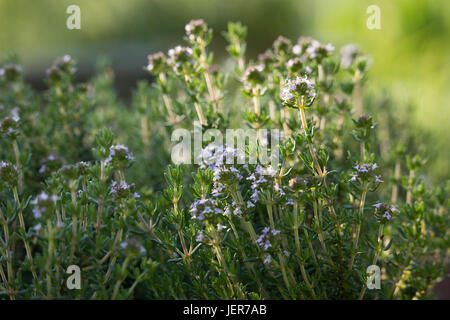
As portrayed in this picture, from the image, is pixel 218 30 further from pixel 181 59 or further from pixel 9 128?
pixel 9 128

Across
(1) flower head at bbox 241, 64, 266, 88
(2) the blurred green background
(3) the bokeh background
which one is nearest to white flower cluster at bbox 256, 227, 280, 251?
(1) flower head at bbox 241, 64, 266, 88

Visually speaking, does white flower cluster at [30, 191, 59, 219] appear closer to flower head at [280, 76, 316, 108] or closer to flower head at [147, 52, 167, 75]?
flower head at [280, 76, 316, 108]

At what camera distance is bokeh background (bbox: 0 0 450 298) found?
478 cm

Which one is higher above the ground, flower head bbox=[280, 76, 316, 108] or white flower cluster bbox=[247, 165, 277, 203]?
flower head bbox=[280, 76, 316, 108]

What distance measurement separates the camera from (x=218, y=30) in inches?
324

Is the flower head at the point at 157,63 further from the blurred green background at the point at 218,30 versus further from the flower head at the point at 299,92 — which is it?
the blurred green background at the point at 218,30

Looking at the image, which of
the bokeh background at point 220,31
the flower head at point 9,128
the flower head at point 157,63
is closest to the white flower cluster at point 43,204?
the flower head at point 9,128

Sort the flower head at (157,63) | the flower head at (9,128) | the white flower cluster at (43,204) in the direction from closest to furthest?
the white flower cluster at (43,204), the flower head at (9,128), the flower head at (157,63)

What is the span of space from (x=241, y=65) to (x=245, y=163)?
0.65 meters

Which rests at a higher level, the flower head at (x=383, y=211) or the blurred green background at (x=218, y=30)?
the blurred green background at (x=218, y=30)

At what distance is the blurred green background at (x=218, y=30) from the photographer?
15.8 feet

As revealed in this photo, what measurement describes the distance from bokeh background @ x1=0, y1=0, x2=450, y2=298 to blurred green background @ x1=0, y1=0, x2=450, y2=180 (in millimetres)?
12

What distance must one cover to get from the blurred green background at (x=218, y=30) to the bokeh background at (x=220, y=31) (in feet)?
0.04

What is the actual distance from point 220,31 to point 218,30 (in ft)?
0.30
